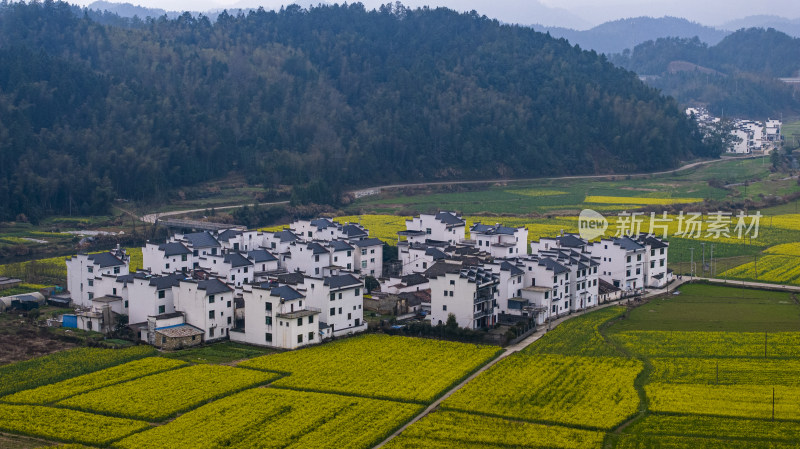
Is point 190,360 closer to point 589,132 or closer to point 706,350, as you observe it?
point 706,350

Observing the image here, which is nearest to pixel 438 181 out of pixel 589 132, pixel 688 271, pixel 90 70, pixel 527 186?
pixel 527 186

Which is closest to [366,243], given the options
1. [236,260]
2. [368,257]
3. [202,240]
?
[368,257]

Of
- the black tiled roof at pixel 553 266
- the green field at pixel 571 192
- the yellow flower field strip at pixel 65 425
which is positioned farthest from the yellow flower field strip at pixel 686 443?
the green field at pixel 571 192

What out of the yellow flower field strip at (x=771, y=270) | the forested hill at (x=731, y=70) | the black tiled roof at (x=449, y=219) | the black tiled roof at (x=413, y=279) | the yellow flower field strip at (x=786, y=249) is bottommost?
the yellow flower field strip at (x=771, y=270)

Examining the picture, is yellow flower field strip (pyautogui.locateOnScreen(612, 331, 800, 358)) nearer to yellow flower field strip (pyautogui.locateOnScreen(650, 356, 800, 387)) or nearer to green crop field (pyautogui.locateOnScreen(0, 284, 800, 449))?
green crop field (pyautogui.locateOnScreen(0, 284, 800, 449))

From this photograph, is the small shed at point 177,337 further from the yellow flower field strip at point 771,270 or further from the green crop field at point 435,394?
the yellow flower field strip at point 771,270

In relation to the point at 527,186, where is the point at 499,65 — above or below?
above
